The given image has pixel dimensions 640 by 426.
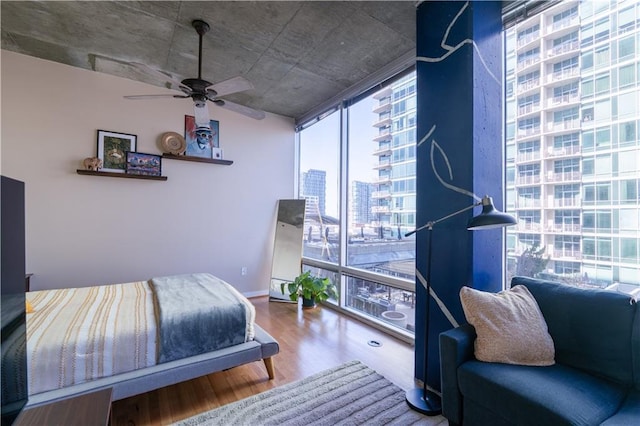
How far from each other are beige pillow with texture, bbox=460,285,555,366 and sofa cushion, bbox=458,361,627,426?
0.06 metres

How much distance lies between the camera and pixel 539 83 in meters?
2.14

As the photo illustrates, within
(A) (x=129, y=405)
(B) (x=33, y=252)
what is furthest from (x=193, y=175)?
(A) (x=129, y=405)

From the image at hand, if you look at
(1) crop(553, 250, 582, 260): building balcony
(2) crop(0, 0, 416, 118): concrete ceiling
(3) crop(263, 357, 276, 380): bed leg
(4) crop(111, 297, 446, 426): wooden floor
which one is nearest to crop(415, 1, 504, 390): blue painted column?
(1) crop(553, 250, 582, 260): building balcony

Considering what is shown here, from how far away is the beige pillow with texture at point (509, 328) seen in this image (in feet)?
5.16

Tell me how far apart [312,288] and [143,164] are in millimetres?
2782

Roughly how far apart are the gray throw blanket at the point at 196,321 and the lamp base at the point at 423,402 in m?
1.30

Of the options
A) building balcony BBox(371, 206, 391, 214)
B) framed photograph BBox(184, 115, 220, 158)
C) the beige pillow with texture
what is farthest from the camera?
Answer: framed photograph BBox(184, 115, 220, 158)

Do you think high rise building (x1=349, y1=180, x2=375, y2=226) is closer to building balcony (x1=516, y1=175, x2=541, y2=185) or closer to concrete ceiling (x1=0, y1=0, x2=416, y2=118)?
concrete ceiling (x1=0, y1=0, x2=416, y2=118)

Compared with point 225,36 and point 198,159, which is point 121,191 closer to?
point 198,159

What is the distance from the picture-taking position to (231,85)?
231 cm

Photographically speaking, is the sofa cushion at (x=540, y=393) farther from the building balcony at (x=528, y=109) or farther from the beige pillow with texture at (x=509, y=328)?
the building balcony at (x=528, y=109)

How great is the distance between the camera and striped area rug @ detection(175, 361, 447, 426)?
179cm

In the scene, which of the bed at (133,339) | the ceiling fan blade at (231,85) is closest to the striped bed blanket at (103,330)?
the bed at (133,339)

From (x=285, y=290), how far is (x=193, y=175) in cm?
219
